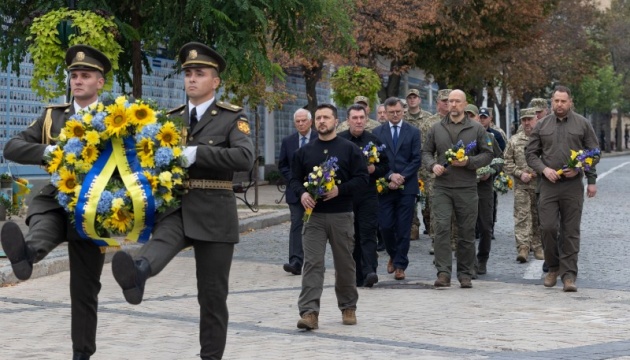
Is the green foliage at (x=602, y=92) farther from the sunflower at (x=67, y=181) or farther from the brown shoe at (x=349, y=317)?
the sunflower at (x=67, y=181)

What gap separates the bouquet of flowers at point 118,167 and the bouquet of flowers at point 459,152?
21.3 feet

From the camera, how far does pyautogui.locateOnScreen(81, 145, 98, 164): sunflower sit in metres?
7.24

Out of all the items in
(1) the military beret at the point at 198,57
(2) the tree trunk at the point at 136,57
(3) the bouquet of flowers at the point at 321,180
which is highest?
(2) the tree trunk at the point at 136,57

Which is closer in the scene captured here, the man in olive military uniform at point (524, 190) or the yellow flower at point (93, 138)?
the yellow flower at point (93, 138)

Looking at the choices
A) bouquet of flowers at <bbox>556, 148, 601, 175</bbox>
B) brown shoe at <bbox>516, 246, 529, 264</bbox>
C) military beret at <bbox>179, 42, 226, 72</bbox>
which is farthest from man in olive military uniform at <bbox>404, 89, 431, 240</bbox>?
military beret at <bbox>179, 42, 226, 72</bbox>

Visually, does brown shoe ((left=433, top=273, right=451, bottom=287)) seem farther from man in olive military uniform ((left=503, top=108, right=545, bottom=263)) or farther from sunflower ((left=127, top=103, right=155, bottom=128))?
sunflower ((left=127, top=103, right=155, bottom=128))

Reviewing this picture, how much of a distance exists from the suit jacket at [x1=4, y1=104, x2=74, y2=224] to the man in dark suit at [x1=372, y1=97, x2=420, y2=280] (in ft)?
21.4

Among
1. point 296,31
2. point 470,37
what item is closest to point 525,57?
point 470,37

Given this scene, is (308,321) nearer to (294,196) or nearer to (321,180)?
(321,180)

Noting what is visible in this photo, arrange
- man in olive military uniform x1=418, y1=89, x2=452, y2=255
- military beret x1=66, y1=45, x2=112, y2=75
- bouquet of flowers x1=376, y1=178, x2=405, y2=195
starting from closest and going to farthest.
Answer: military beret x1=66, y1=45, x2=112, y2=75, bouquet of flowers x1=376, y1=178, x2=405, y2=195, man in olive military uniform x1=418, y1=89, x2=452, y2=255

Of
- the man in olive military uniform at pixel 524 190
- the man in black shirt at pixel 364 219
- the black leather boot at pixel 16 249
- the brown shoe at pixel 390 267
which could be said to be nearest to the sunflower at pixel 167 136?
the black leather boot at pixel 16 249

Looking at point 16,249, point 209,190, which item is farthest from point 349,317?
point 16,249

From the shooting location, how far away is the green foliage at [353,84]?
92.3ft

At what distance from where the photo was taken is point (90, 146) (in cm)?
723
